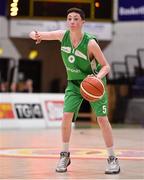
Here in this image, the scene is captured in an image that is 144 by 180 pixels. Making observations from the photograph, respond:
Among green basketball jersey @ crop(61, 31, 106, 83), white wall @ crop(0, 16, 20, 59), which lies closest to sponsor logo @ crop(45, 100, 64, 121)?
white wall @ crop(0, 16, 20, 59)

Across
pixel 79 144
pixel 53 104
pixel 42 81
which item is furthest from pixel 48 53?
pixel 79 144

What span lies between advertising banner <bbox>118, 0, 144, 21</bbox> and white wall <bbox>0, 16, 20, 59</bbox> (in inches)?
339

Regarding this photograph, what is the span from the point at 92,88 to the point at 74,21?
1003mm

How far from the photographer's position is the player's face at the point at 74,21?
8.66 metres

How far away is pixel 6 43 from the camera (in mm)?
29422

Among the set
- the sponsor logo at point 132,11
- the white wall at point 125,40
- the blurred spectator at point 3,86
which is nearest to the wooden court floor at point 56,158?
the sponsor logo at point 132,11

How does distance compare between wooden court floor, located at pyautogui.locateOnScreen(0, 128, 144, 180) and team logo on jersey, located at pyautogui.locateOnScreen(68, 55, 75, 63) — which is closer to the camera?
wooden court floor, located at pyautogui.locateOnScreen(0, 128, 144, 180)

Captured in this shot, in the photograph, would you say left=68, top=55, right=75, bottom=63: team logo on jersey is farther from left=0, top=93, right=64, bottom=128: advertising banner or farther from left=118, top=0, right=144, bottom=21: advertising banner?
left=0, top=93, right=64, bottom=128: advertising banner

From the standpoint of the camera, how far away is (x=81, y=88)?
8352 millimetres

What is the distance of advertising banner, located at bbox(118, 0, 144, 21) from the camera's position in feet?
65.4

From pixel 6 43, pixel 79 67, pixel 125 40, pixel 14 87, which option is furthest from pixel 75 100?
pixel 125 40

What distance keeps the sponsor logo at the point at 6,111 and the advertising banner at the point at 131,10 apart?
4519 millimetres

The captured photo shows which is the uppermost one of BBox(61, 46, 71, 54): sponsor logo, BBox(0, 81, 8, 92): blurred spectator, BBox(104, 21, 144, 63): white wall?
BBox(61, 46, 71, 54): sponsor logo

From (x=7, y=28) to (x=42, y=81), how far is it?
3.92 metres
